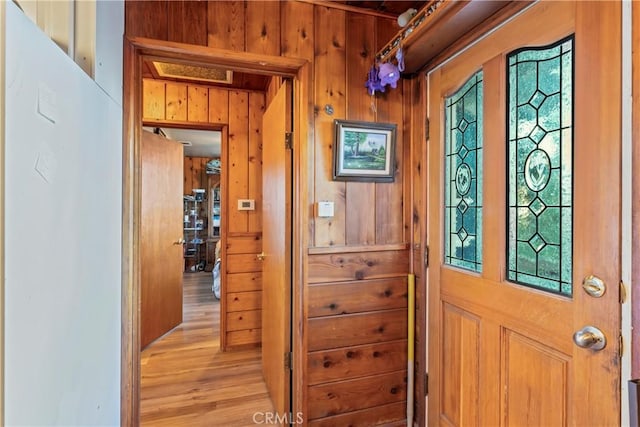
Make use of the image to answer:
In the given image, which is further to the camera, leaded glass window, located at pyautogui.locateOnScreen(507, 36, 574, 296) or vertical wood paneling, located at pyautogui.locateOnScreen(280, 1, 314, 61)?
vertical wood paneling, located at pyautogui.locateOnScreen(280, 1, 314, 61)

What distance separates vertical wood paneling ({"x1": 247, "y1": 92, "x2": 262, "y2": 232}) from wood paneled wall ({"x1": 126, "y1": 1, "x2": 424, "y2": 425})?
1441 mm

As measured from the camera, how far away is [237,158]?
3004mm

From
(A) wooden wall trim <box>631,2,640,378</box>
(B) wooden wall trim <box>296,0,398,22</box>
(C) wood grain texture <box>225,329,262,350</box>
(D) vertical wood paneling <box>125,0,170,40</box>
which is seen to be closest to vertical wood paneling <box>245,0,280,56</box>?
(B) wooden wall trim <box>296,0,398,22</box>

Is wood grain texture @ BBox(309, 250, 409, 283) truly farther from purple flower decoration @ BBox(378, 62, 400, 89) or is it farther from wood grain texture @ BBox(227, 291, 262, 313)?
wood grain texture @ BBox(227, 291, 262, 313)

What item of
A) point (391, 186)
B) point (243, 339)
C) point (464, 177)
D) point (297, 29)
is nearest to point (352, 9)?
point (297, 29)

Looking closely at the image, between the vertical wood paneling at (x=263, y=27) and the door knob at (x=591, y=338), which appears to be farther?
the vertical wood paneling at (x=263, y=27)

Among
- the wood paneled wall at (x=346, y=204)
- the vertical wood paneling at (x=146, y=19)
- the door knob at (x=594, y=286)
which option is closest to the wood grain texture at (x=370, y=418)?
the wood paneled wall at (x=346, y=204)

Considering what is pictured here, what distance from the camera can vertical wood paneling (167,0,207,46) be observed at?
1.52 meters

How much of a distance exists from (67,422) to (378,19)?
2.22 m

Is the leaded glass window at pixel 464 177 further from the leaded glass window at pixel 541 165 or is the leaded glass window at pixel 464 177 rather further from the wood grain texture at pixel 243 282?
the wood grain texture at pixel 243 282

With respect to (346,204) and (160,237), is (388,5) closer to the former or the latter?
(346,204)

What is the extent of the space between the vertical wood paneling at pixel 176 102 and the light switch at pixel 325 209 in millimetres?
1877

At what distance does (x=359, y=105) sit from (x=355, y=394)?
1.63m

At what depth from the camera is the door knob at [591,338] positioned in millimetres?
928
